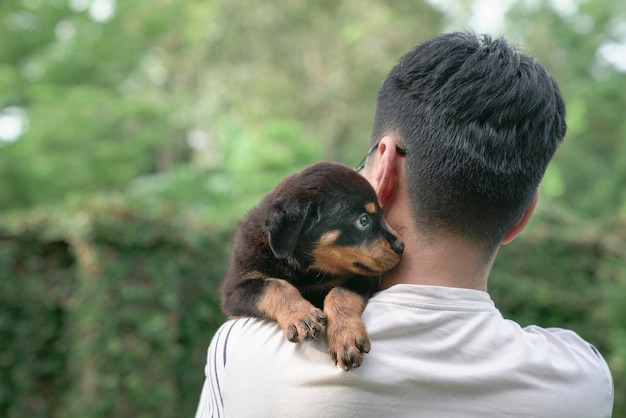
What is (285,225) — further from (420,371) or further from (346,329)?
(420,371)

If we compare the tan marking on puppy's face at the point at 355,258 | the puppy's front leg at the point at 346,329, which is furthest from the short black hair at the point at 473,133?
the puppy's front leg at the point at 346,329

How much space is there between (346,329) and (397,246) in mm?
383

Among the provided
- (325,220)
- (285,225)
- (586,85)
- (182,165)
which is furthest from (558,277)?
(586,85)

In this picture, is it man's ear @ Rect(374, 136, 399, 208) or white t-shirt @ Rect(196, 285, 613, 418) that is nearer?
white t-shirt @ Rect(196, 285, 613, 418)

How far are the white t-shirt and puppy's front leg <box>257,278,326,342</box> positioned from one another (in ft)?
0.16

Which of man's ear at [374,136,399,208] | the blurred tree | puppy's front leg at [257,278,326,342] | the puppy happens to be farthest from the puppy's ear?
the blurred tree

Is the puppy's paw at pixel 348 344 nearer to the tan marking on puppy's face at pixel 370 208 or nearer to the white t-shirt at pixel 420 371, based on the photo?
the white t-shirt at pixel 420 371

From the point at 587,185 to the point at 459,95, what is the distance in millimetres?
27069

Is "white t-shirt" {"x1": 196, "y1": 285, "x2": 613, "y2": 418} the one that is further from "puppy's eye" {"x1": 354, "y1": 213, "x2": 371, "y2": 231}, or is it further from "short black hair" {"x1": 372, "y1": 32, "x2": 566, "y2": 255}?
"puppy's eye" {"x1": 354, "y1": 213, "x2": 371, "y2": 231}

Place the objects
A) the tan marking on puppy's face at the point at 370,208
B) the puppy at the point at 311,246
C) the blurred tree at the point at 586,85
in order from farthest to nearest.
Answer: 1. the blurred tree at the point at 586,85
2. the tan marking on puppy's face at the point at 370,208
3. the puppy at the point at 311,246

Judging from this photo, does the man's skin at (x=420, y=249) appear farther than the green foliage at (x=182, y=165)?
No

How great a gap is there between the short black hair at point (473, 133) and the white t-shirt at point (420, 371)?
0.82 feet

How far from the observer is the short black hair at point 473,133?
194cm

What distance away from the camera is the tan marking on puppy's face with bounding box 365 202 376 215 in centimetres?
235
